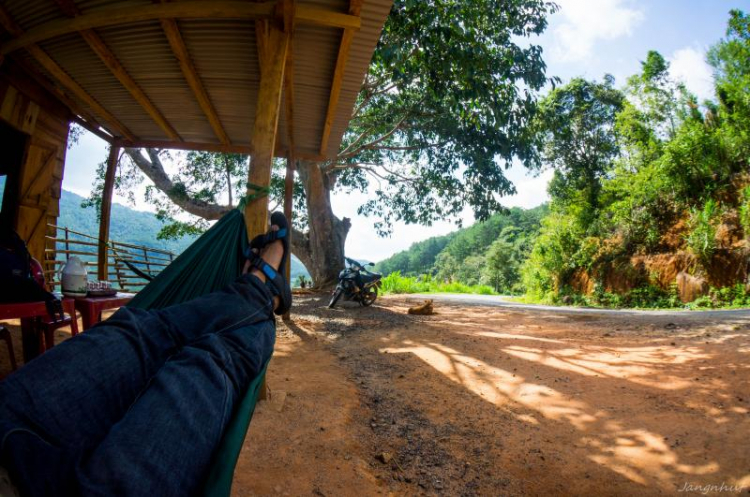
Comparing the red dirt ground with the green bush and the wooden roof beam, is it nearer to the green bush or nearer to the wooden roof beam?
the wooden roof beam

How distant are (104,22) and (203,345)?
2038 millimetres

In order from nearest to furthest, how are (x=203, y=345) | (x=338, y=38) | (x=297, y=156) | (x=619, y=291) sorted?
1. (x=203, y=345)
2. (x=338, y=38)
3. (x=297, y=156)
4. (x=619, y=291)

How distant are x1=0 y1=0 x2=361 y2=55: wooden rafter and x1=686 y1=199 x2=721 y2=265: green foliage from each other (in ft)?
20.5

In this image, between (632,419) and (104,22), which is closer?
(632,419)

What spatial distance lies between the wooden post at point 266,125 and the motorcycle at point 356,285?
11.2 ft

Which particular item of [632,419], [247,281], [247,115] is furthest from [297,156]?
[632,419]

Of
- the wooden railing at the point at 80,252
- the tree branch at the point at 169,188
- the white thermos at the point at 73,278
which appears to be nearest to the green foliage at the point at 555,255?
the tree branch at the point at 169,188

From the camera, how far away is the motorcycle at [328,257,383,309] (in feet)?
17.3

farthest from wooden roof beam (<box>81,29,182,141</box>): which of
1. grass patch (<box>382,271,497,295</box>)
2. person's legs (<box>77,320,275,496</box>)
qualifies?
grass patch (<box>382,271,497,295</box>)

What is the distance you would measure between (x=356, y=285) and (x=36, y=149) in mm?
3562

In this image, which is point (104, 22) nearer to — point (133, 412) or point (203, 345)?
point (203, 345)

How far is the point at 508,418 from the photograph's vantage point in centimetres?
→ 171

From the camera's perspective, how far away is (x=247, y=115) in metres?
3.06

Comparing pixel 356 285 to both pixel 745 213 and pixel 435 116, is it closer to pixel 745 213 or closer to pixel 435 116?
pixel 435 116
